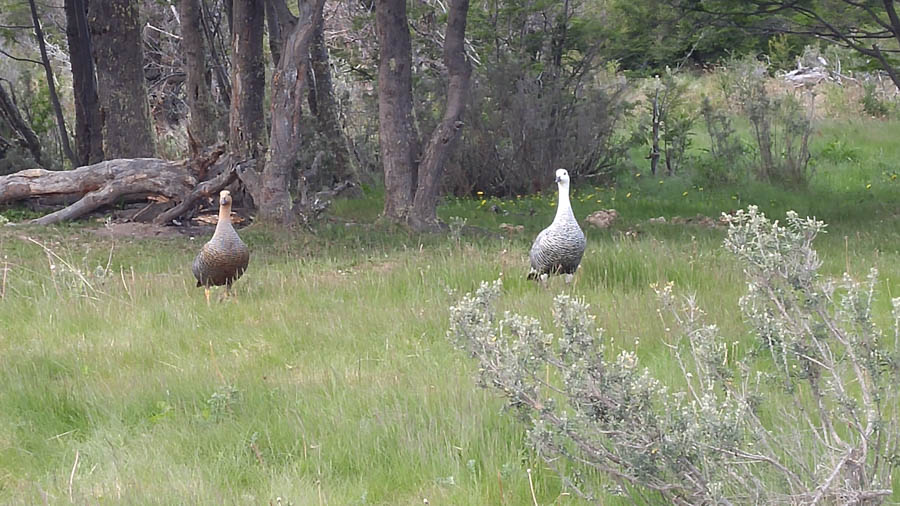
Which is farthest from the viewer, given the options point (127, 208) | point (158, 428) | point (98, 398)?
point (127, 208)

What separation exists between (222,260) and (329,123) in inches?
327

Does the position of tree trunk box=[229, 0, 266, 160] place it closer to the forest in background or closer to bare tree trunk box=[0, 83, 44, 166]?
the forest in background

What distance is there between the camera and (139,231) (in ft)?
36.4

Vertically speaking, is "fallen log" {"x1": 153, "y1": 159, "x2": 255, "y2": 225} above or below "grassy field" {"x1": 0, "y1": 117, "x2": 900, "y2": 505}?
above

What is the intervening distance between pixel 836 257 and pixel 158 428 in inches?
251

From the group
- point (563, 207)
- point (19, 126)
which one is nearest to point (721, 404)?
point (563, 207)

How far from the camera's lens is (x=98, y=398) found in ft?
16.3

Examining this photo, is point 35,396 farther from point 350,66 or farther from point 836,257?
point 350,66

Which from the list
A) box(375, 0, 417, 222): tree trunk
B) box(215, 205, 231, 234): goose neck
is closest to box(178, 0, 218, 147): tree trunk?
box(375, 0, 417, 222): tree trunk

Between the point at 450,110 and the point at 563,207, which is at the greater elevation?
the point at 450,110

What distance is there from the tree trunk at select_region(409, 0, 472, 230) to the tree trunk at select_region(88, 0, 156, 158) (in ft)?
14.3

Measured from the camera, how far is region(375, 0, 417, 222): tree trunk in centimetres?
1103

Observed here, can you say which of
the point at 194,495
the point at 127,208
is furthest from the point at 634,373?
the point at 127,208

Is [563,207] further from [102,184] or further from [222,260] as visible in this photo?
[102,184]
